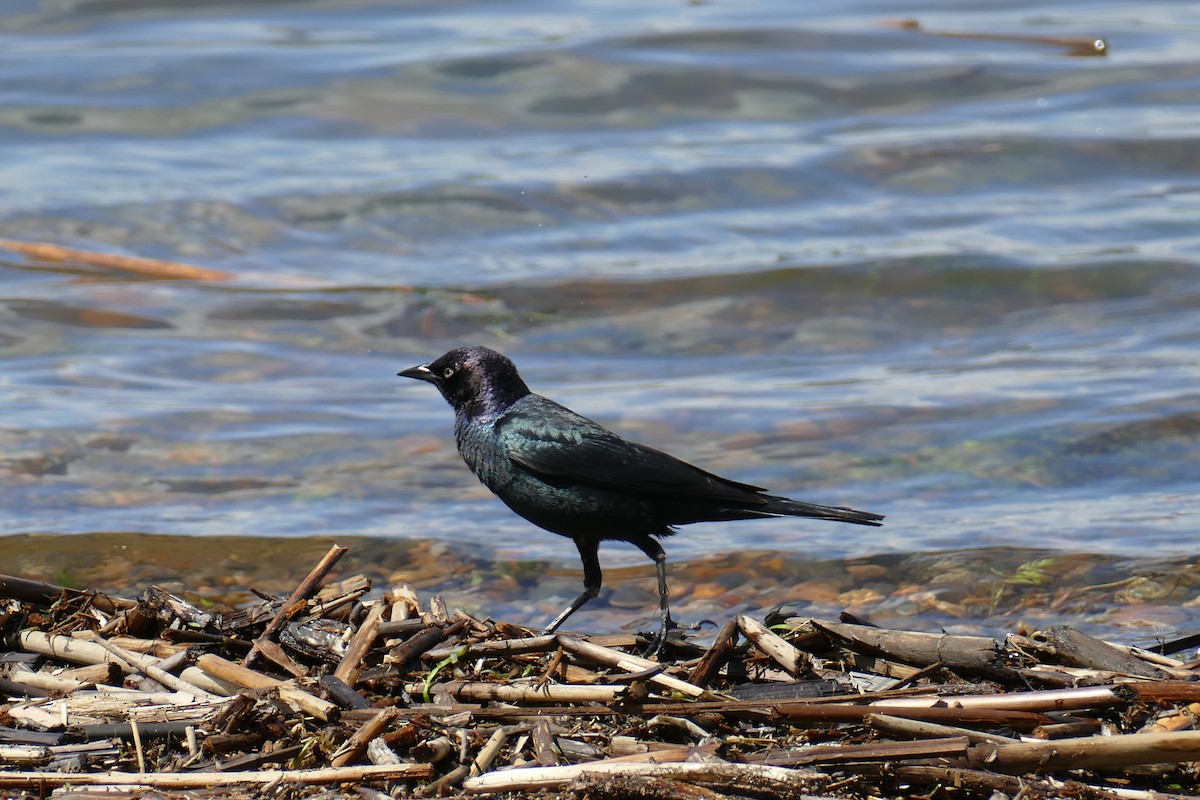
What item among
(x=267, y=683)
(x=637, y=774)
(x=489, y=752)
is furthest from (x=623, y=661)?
(x=267, y=683)

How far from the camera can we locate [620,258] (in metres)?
13.3

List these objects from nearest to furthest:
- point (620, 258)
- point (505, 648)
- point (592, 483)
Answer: point (505, 648), point (592, 483), point (620, 258)

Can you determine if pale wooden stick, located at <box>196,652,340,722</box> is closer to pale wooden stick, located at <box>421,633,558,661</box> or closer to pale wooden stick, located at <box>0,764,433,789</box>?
pale wooden stick, located at <box>0,764,433,789</box>

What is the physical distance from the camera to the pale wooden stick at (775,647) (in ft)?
14.8

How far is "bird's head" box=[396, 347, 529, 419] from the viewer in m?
5.54

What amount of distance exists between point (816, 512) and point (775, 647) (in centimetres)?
74

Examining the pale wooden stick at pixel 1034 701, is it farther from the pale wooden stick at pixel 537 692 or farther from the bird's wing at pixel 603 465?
the bird's wing at pixel 603 465

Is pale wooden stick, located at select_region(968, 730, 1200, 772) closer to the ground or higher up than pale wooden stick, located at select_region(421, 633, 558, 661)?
higher up

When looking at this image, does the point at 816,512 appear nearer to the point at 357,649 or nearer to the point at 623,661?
the point at 623,661

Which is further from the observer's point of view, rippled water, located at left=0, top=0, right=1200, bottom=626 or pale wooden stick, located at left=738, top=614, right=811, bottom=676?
rippled water, located at left=0, top=0, right=1200, bottom=626

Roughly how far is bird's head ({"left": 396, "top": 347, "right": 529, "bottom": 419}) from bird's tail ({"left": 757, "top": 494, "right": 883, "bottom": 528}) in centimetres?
109

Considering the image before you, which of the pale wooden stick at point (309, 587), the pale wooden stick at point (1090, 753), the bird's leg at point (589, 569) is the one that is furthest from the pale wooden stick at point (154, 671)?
the pale wooden stick at point (1090, 753)

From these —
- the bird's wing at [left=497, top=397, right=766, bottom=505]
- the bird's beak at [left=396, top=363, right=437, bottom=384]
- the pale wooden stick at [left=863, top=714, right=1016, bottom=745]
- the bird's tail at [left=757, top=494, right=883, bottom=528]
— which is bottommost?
the pale wooden stick at [left=863, top=714, right=1016, bottom=745]

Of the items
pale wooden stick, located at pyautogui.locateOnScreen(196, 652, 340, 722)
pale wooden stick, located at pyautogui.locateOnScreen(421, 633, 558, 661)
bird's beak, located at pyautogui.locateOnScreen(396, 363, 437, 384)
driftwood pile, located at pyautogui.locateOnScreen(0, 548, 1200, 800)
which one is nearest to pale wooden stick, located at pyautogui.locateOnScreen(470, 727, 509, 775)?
driftwood pile, located at pyautogui.locateOnScreen(0, 548, 1200, 800)
